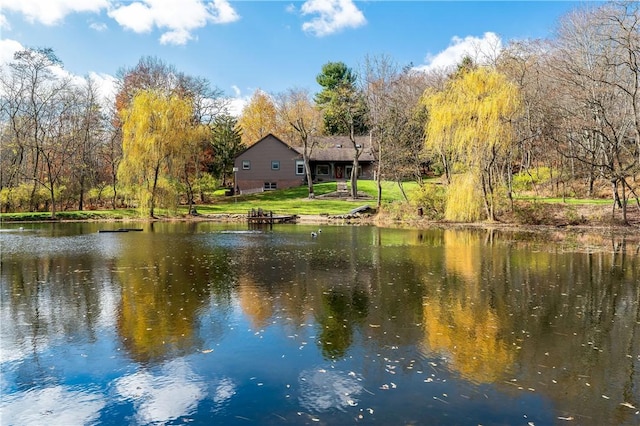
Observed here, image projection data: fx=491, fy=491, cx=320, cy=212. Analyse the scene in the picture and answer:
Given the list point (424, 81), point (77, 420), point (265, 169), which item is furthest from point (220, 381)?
point (424, 81)

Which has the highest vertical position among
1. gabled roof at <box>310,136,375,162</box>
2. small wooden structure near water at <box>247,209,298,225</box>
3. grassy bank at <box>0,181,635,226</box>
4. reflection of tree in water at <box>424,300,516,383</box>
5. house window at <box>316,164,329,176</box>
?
gabled roof at <box>310,136,375,162</box>

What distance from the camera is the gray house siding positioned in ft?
192

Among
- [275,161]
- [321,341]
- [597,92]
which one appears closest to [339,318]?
[321,341]

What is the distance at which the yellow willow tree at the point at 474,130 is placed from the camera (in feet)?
97.5

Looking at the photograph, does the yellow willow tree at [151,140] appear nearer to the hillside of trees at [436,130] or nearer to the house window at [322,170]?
the hillside of trees at [436,130]

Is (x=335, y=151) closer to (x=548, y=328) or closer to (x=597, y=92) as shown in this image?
(x=597, y=92)

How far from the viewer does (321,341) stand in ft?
30.5

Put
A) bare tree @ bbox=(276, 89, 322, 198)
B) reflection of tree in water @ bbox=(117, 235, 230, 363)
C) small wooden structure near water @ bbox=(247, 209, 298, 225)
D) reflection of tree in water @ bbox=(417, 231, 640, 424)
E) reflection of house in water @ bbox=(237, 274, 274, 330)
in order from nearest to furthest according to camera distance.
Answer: reflection of tree in water @ bbox=(417, 231, 640, 424)
reflection of tree in water @ bbox=(117, 235, 230, 363)
reflection of house in water @ bbox=(237, 274, 274, 330)
small wooden structure near water @ bbox=(247, 209, 298, 225)
bare tree @ bbox=(276, 89, 322, 198)

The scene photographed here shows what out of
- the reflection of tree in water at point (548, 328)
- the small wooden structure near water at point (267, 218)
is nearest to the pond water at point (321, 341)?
the reflection of tree in water at point (548, 328)

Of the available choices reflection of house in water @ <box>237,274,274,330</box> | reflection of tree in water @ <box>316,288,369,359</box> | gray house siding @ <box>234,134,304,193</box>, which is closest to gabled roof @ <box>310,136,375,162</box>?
gray house siding @ <box>234,134,304,193</box>

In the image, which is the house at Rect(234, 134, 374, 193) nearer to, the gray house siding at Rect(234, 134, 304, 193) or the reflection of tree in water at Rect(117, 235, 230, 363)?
the gray house siding at Rect(234, 134, 304, 193)

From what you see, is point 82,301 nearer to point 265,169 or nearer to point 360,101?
point 360,101

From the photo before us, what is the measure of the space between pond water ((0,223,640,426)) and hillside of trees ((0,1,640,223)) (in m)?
14.1

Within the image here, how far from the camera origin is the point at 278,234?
2916 centimetres
